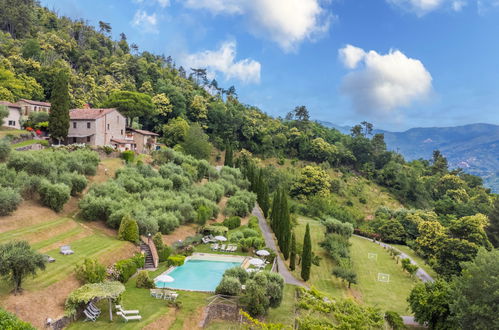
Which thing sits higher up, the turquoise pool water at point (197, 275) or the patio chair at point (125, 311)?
the patio chair at point (125, 311)

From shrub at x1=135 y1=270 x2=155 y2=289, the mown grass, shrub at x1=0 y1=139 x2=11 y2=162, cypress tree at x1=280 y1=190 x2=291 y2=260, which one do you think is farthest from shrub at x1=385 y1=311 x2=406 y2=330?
the mown grass

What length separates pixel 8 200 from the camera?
21.4 metres

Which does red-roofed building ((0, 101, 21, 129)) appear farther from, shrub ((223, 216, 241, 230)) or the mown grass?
shrub ((223, 216, 241, 230))

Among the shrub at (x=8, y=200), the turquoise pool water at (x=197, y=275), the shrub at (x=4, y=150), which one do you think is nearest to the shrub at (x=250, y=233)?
the turquoise pool water at (x=197, y=275)

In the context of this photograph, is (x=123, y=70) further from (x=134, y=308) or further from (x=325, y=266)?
(x=134, y=308)

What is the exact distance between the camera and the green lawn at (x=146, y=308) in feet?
48.9

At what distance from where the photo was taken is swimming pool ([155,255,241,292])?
2189cm

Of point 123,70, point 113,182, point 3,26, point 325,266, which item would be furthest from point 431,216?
point 3,26

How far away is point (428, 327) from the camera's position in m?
23.9

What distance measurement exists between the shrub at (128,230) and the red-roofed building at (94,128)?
75.2 ft

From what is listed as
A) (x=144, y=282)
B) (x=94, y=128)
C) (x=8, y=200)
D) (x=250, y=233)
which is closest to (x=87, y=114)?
(x=94, y=128)

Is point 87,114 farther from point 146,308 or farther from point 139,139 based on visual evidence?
point 146,308

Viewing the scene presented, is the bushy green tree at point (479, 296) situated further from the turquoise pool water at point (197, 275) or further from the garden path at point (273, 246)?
the turquoise pool water at point (197, 275)

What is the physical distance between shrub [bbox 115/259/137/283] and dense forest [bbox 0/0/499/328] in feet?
111
